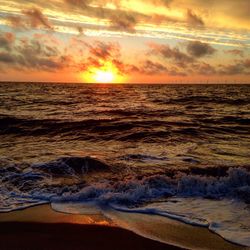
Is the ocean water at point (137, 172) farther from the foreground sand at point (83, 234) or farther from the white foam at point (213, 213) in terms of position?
the foreground sand at point (83, 234)

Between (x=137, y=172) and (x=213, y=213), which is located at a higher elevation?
(x=213, y=213)

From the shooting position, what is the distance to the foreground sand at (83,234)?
5.08 metres

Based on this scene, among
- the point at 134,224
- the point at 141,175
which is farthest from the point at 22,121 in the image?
the point at 134,224

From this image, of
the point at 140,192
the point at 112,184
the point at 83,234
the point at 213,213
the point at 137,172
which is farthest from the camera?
the point at 137,172

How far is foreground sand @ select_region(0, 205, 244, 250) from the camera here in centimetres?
508

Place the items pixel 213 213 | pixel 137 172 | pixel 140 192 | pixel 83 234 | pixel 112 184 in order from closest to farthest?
1. pixel 83 234
2. pixel 213 213
3. pixel 140 192
4. pixel 112 184
5. pixel 137 172

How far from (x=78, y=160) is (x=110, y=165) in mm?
1015

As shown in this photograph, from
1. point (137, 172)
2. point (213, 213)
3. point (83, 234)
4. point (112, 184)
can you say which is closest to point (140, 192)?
point (112, 184)

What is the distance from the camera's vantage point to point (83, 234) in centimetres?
546

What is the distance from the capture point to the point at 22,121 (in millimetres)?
20922

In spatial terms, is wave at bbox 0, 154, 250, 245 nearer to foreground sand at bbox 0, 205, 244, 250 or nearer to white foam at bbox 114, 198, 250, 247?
white foam at bbox 114, 198, 250, 247

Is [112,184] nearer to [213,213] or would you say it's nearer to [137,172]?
[137,172]

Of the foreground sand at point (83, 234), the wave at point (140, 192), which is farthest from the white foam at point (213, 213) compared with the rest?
the foreground sand at point (83, 234)

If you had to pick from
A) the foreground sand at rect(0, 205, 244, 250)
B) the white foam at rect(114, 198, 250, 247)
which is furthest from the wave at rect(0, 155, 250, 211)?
the foreground sand at rect(0, 205, 244, 250)
